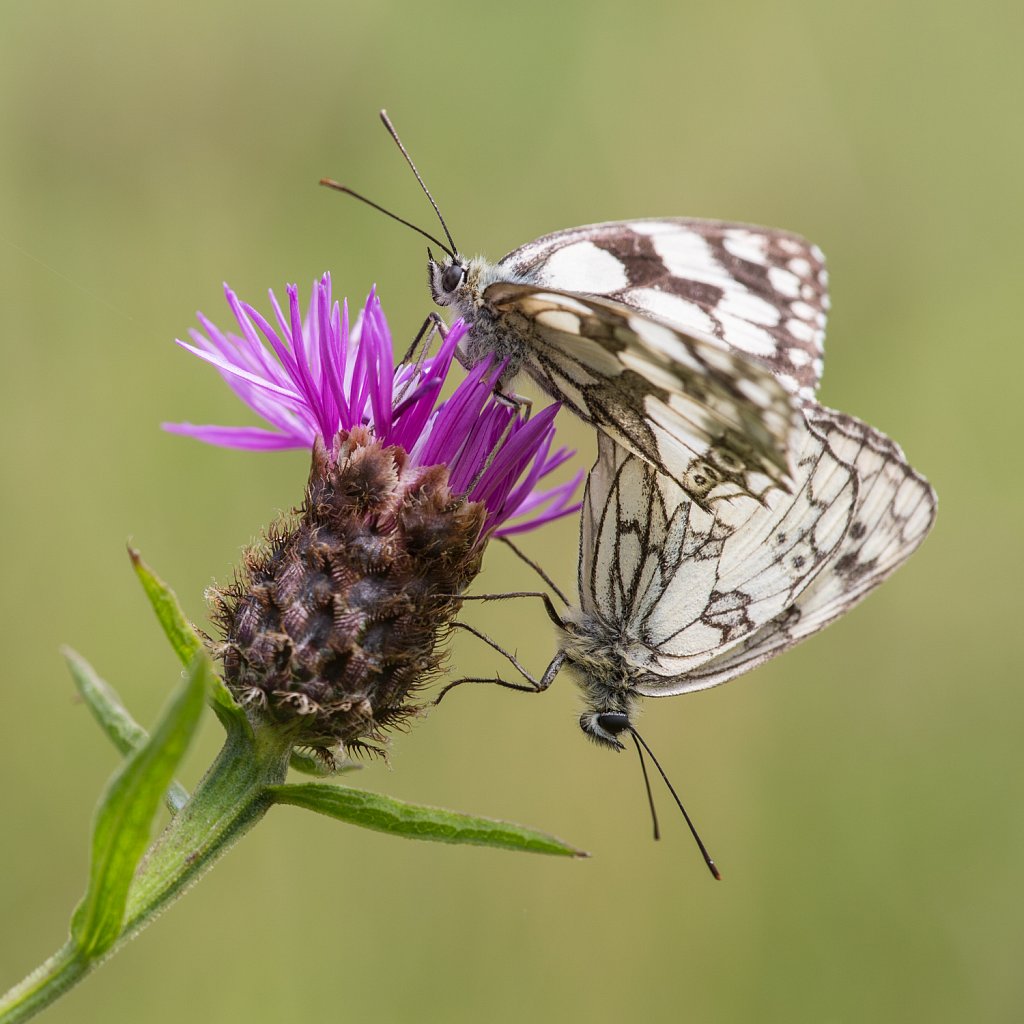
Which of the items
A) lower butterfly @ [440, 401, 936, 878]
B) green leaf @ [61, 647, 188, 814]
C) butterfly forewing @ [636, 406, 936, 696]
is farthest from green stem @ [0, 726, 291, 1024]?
butterfly forewing @ [636, 406, 936, 696]

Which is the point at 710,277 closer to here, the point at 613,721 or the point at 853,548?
the point at 853,548

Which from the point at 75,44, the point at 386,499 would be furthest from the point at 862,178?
the point at 386,499

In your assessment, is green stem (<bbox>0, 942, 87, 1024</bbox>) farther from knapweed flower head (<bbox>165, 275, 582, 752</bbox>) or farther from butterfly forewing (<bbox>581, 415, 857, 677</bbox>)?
butterfly forewing (<bbox>581, 415, 857, 677</bbox>)

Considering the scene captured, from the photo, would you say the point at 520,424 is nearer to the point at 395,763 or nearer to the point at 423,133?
the point at 395,763

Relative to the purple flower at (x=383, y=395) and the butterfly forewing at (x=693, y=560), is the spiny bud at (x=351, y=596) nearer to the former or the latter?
the purple flower at (x=383, y=395)

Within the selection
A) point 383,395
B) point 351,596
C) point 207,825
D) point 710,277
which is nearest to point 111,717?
point 207,825

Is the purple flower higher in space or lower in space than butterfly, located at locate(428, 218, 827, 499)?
lower

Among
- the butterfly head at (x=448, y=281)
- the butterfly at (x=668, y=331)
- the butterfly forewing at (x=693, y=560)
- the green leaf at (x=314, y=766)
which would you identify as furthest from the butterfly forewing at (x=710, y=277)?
the green leaf at (x=314, y=766)

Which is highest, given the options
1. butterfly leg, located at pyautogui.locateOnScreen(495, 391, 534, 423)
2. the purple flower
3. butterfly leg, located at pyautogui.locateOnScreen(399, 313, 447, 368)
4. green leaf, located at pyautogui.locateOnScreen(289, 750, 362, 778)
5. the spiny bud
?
butterfly leg, located at pyautogui.locateOnScreen(399, 313, 447, 368)
